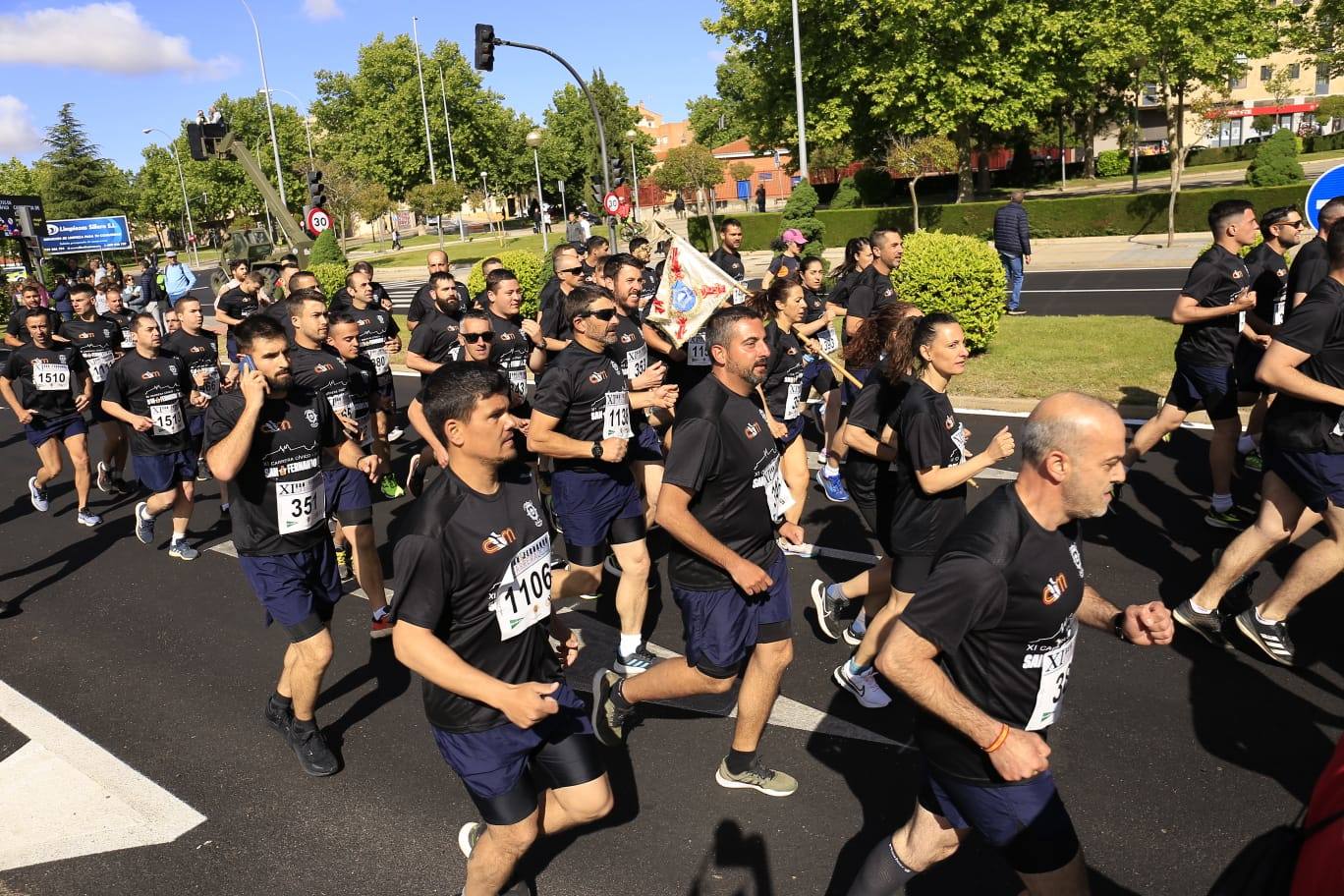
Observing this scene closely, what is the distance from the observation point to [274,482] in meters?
4.84

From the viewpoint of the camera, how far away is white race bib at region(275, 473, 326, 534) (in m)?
4.78

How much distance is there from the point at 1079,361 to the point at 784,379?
19.3 feet

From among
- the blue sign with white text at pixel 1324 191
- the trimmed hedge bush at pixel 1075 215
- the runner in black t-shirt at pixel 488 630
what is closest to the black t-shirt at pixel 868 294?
the blue sign with white text at pixel 1324 191

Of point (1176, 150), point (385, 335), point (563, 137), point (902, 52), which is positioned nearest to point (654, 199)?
point (563, 137)

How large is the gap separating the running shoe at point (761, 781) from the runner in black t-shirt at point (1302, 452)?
2656mm

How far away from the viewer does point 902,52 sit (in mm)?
32438

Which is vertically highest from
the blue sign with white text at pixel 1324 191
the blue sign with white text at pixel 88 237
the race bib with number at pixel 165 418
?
the blue sign with white text at pixel 88 237

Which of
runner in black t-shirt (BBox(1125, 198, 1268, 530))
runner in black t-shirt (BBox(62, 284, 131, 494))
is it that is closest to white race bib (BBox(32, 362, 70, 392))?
runner in black t-shirt (BBox(62, 284, 131, 494))

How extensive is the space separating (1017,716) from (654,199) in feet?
281

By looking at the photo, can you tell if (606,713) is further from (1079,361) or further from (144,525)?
(1079,361)

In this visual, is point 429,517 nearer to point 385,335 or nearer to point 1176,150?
point 385,335

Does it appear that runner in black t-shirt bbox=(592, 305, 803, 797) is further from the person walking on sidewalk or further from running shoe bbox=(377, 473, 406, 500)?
the person walking on sidewalk

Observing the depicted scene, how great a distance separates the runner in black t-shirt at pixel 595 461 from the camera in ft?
17.7

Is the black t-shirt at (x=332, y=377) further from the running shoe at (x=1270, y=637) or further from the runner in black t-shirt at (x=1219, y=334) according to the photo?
the runner in black t-shirt at (x=1219, y=334)
